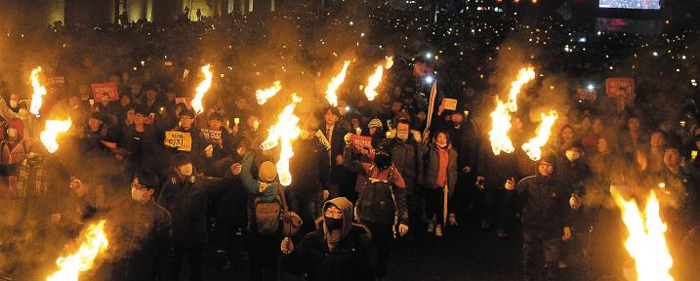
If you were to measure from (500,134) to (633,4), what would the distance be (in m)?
49.3

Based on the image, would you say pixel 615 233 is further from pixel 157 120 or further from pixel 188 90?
pixel 188 90

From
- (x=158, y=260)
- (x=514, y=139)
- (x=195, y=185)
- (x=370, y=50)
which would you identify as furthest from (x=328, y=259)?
(x=370, y=50)

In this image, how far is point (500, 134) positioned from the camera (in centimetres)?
1130

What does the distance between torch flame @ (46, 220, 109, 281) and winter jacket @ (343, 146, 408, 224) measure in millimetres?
3042

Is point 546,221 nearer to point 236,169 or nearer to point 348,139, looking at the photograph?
point 348,139

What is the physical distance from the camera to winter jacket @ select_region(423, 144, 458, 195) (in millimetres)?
10719

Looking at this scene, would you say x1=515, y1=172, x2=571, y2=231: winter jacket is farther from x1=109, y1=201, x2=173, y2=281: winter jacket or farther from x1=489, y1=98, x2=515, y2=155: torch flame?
x1=109, y1=201, x2=173, y2=281: winter jacket

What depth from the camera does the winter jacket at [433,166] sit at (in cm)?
1072

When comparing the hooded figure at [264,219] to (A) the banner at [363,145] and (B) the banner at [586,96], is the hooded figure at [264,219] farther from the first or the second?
(B) the banner at [586,96]

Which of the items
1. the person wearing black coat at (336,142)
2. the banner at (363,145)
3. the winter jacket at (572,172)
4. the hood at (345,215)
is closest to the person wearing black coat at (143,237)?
the hood at (345,215)

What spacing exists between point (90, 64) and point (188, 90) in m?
2.67

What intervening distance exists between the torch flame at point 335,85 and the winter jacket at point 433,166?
9.01 feet

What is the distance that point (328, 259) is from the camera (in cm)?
642

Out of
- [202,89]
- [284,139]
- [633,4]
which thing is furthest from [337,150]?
[633,4]
